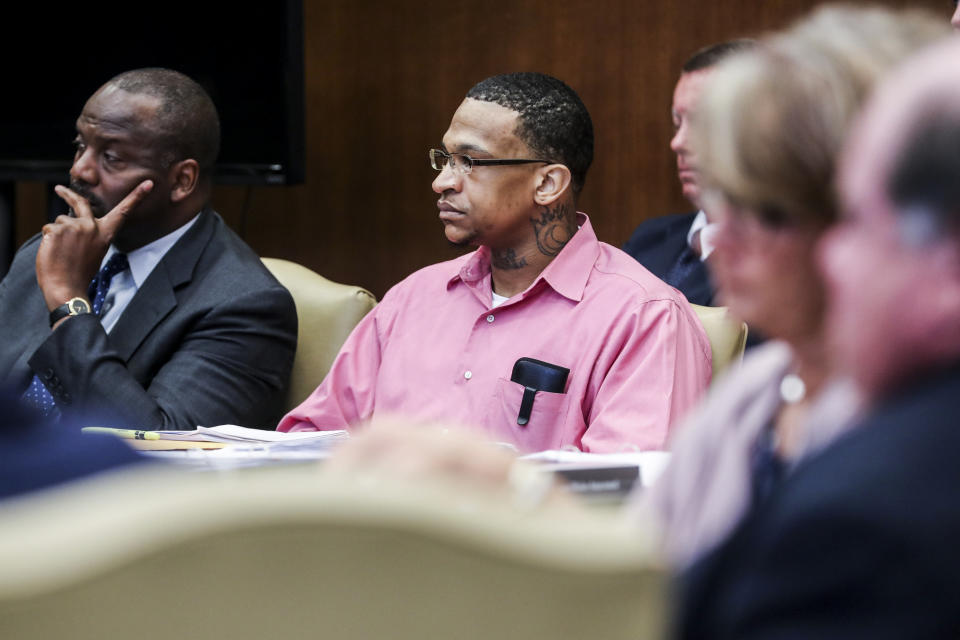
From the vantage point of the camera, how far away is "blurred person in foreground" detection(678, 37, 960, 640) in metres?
0.56

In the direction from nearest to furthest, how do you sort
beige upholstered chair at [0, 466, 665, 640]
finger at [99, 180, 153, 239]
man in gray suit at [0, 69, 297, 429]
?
1. beige upholstered chair at [0, 466, 665, 640]
2. man in gray suit at [0, 69, 297, 429]
3. finger at [99, 180, 153, 239]

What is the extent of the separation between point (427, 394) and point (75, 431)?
146 centimetres

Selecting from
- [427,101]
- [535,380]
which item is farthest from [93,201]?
[427,101]

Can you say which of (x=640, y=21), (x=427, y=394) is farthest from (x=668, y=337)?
(x=640, y=21)

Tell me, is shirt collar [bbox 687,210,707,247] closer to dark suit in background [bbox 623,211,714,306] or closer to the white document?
dark suit in background [bbox 623,211,714,306]

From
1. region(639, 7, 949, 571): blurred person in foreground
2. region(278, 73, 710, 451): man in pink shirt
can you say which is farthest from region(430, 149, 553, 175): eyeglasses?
region(639, 7, 949, 571): blurred person in foreground

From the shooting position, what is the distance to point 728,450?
2.93 ft

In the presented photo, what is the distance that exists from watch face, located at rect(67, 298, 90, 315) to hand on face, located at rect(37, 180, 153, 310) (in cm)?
3

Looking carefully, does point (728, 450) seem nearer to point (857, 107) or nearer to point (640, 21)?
point (857, 107)

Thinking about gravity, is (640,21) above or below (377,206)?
above

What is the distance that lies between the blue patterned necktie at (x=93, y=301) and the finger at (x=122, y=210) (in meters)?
0.11

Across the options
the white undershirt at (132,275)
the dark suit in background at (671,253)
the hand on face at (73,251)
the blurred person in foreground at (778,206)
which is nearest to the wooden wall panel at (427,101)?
the dark suit in background at (671,253)

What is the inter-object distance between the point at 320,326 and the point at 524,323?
0.57m

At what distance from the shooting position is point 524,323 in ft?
7.07
